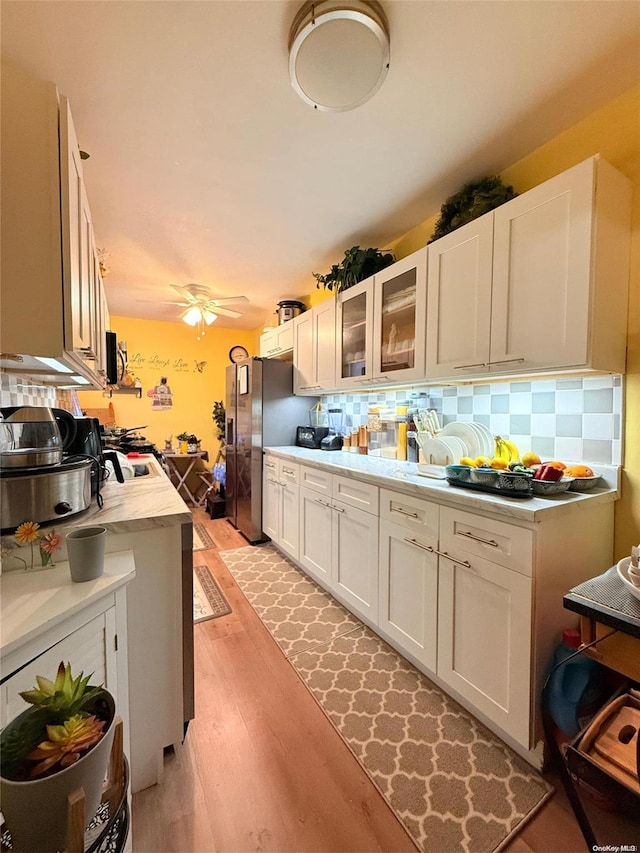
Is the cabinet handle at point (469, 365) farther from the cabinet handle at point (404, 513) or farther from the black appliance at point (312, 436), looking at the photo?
the black appliance at point (312, 436)

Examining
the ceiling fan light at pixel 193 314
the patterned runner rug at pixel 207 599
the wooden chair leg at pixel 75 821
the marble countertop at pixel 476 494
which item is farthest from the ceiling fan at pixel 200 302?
the wooden chair leg at pixel 75 821

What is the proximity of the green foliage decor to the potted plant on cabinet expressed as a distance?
2208 mm

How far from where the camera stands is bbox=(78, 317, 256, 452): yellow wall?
462 centimetres

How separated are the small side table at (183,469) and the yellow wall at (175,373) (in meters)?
0.34

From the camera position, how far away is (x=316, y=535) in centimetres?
246

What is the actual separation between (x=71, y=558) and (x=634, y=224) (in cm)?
229

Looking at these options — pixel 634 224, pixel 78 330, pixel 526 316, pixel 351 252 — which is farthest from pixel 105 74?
pixel 634 224

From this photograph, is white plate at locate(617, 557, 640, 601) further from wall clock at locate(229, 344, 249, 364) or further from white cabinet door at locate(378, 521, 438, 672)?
wall clock at locate(229, 344, 249, 364)

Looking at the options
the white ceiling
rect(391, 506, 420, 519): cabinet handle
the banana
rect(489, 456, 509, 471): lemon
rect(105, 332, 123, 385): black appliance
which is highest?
the white ceiling

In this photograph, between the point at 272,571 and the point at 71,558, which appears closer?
the point at 71,558

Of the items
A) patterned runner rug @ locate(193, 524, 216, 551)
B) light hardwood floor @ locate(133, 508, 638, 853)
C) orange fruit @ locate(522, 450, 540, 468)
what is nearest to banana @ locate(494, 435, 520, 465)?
orange fruit @ locate(522, 450, 540, 468)

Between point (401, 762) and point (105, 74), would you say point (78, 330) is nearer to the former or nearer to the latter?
point (105, 74)

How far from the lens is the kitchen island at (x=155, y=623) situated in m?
1.18

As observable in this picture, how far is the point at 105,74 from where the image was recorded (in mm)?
1316
